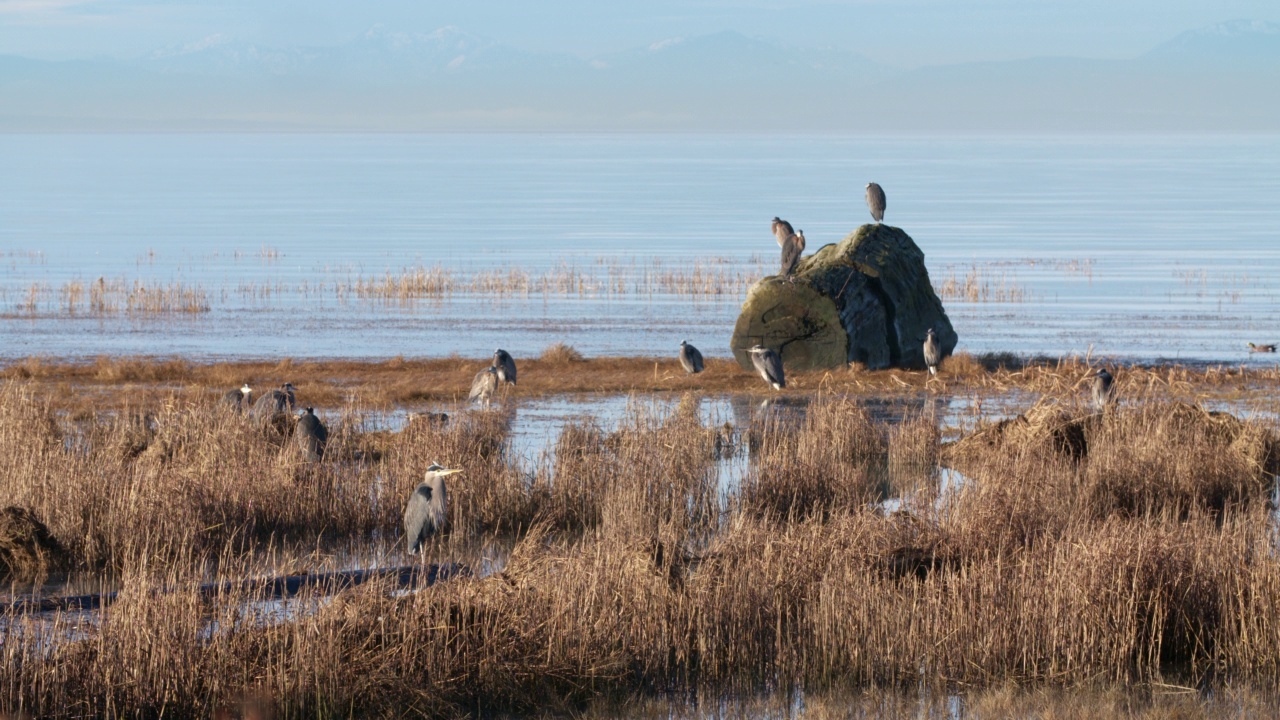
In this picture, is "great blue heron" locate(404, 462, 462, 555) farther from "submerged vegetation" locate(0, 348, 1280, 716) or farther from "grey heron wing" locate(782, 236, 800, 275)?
"grey heron wing" locate(782, 236, 800, 275)

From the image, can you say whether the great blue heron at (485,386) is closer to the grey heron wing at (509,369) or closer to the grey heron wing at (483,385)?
the grey heron wing at (483,385)

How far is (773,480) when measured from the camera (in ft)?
50.3

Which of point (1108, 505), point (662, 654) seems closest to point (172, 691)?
point (662, 654)

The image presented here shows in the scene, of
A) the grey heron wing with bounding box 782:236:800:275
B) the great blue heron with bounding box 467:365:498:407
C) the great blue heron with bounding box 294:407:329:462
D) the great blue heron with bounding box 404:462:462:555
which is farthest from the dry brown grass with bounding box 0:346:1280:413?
the great blue heron with bounding box 404:462:462:555

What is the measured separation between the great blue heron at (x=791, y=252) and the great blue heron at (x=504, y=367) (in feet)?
19.8

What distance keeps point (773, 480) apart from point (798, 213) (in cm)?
6934

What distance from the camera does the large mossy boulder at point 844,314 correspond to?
26.3 metres

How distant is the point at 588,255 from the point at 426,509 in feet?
146

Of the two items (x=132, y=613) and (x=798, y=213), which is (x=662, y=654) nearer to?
(x=132, y=613)

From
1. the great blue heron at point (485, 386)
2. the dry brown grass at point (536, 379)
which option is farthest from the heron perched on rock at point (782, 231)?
the great blue heron at point (485, 386)

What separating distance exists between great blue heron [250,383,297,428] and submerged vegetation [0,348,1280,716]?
1.21 m

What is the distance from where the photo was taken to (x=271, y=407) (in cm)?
1856

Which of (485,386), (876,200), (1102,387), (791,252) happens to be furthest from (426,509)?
(876,200)

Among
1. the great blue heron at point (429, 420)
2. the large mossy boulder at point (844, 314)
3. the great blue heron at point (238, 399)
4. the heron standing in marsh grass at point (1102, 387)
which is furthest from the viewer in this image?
the large mossy boulder at point (844, 314)
